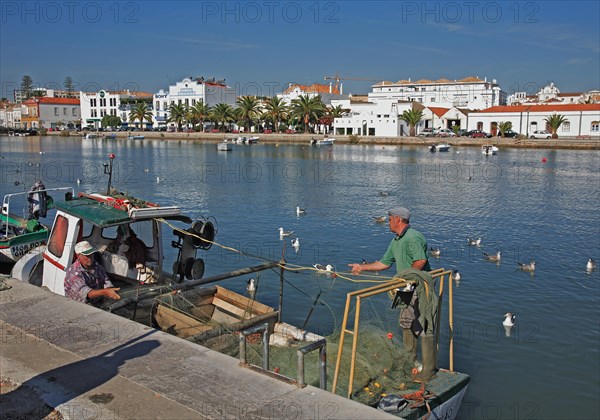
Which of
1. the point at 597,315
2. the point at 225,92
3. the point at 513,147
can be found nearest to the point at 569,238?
the point at 597,315

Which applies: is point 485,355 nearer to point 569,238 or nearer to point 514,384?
point 514,384

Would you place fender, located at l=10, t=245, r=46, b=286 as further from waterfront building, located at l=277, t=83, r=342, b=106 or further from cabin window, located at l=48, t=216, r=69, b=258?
waterfront building, located at l=277, t=83, r=342, b=106

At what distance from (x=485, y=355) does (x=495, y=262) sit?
771 centimetres

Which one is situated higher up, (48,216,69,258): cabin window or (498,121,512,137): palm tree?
(498,121,512,137): palm tree

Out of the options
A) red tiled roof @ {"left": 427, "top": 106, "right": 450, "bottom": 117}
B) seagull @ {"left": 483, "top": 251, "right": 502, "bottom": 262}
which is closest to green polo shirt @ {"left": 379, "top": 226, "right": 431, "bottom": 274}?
seagull @ {"left": 483, "top": 251, "right": 502, "bottom": 262}

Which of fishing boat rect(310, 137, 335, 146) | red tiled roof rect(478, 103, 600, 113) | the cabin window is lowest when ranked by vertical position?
the cabin window

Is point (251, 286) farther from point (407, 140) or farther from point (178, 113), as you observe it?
point (178, 113)

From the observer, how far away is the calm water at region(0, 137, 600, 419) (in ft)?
37.8

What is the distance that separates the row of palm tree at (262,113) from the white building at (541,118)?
2680 centimetres

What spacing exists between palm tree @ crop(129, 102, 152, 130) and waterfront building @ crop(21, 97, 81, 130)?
25.0 meters

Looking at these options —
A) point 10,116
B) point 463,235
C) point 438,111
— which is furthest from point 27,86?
point 463,235

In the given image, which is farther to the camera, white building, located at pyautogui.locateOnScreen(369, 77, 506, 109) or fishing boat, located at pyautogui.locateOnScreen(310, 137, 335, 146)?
white building, located at pyautogui.locateOnScreen(369, 77, 506, 109)

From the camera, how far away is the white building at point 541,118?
8994 centimetres

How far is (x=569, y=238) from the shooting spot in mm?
24203
